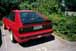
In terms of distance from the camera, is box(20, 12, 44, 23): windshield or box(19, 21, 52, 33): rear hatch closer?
box(19, 21, 52, 33): rear hatch

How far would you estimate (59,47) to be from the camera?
33.8ft

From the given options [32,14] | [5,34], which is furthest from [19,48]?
[5,34]

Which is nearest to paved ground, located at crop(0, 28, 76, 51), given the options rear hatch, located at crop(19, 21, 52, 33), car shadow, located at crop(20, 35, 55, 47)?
car shadow, located at crop(20, 35, 55, 47)

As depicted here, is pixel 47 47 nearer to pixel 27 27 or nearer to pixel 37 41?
pixel 37 41

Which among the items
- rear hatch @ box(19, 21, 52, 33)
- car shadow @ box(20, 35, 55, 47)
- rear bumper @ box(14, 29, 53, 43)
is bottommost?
car shadow @ box(20, 35, 55, 47)

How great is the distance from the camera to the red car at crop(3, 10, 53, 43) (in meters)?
A: 10.2

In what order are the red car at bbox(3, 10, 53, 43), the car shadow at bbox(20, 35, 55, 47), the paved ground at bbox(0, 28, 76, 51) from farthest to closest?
the car shadow at bbox(20, 35, 55, 47)
the red car at bbox(3, 10, 53, 43)
the paved ground at bbox(0, 28, 76, 51)

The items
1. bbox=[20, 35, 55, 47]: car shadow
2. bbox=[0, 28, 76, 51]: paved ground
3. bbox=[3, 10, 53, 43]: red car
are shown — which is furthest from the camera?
bbox=[20, 35, 55, 47]: car shadow

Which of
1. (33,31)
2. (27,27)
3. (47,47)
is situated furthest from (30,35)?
(47,47)

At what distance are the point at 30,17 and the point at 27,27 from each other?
51.3 inches

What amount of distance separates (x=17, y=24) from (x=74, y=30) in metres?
2.81

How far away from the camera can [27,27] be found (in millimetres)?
10242

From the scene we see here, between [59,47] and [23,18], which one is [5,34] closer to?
[23,18]

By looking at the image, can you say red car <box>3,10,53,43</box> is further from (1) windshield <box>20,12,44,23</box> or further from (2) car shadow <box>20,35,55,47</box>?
(2) car shadow <box>20,35,55,47</box>
